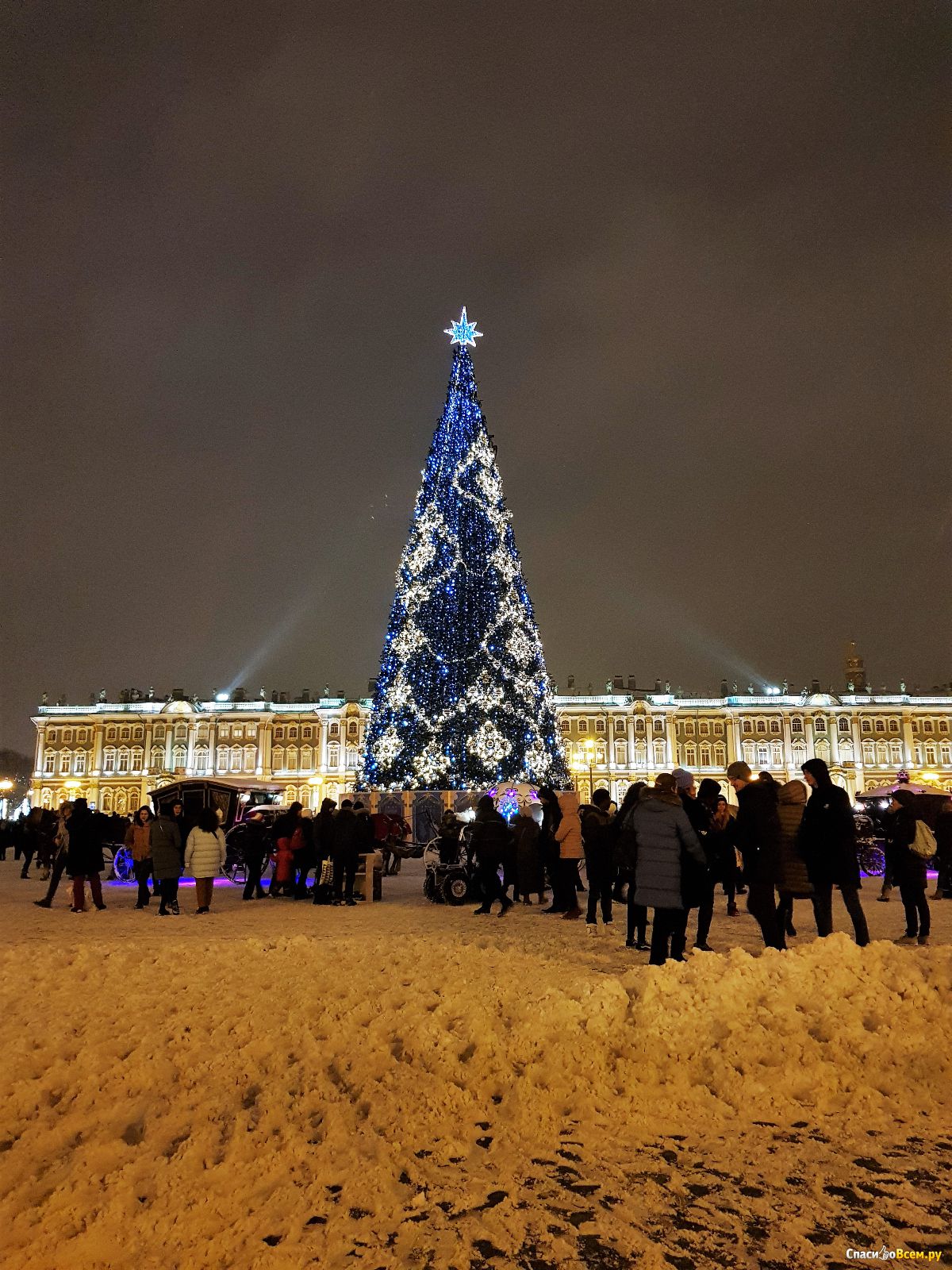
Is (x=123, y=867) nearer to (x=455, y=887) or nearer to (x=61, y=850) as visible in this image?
(x=61, y=850)

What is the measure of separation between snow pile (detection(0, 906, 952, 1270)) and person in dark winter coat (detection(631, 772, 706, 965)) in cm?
55

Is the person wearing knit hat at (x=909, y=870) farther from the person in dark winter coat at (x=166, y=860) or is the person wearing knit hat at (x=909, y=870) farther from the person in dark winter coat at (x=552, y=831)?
the person in dark winter coat at (x=166, y=860)

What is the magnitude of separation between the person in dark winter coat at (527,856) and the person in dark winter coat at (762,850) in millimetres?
5045

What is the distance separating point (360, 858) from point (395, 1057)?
8.86 meters

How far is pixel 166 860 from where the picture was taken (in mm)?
11742

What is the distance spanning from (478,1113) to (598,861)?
6336mm

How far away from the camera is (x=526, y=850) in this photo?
12281 millimetres

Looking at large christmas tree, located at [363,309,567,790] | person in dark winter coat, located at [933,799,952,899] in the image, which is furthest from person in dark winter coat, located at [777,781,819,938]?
large christmas tree, located at [363,309,567,790]

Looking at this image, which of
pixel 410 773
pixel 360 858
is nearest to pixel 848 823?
pixel 360 858

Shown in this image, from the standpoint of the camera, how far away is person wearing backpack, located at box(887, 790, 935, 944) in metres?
8.38

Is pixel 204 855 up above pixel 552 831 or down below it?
below

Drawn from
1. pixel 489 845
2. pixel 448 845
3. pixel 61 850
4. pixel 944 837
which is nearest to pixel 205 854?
pixel 61 850

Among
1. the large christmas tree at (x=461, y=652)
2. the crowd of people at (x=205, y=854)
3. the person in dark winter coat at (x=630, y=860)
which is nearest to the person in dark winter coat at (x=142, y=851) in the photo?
the crowd of people at (x=205, y=854)

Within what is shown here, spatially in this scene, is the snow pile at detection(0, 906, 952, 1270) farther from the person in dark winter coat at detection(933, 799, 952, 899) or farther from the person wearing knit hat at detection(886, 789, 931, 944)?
the person in dark winter coat at detection(933, 799, 952, 899)
